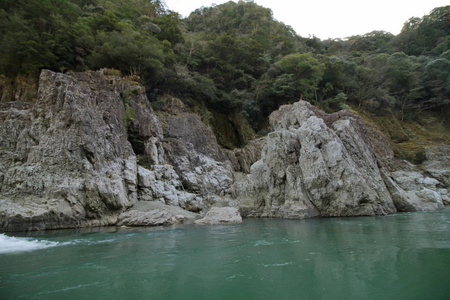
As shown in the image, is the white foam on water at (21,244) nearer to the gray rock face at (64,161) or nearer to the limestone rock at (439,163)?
the gray rock face at (64,161)

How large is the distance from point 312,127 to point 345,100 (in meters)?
20.7

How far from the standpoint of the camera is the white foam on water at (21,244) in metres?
8.54

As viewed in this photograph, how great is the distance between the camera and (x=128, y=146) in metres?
19.1

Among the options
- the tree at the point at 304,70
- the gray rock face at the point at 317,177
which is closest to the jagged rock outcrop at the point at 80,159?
the gray rock face at the point at 317,177

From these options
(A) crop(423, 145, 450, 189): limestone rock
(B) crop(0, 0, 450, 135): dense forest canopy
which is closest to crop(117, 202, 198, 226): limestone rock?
(B) crop(0, 0, 450, 135): dense forest canopy

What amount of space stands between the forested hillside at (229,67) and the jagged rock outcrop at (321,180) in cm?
1286

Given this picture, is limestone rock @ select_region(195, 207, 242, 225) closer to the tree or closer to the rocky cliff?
the rocky cliff

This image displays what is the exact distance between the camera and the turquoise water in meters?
4.52

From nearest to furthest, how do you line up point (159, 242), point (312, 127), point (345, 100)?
point (159, 242), point (312, 127), point (345, 100)

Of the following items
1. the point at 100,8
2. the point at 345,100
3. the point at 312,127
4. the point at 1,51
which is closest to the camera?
the point at 312,127

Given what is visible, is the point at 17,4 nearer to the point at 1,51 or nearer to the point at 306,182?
the point at 1,51

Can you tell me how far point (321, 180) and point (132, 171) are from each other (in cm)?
1270

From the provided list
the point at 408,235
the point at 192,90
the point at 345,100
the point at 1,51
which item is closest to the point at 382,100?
the point at 345,100

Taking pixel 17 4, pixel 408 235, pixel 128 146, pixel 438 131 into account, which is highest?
pixel 17 4
